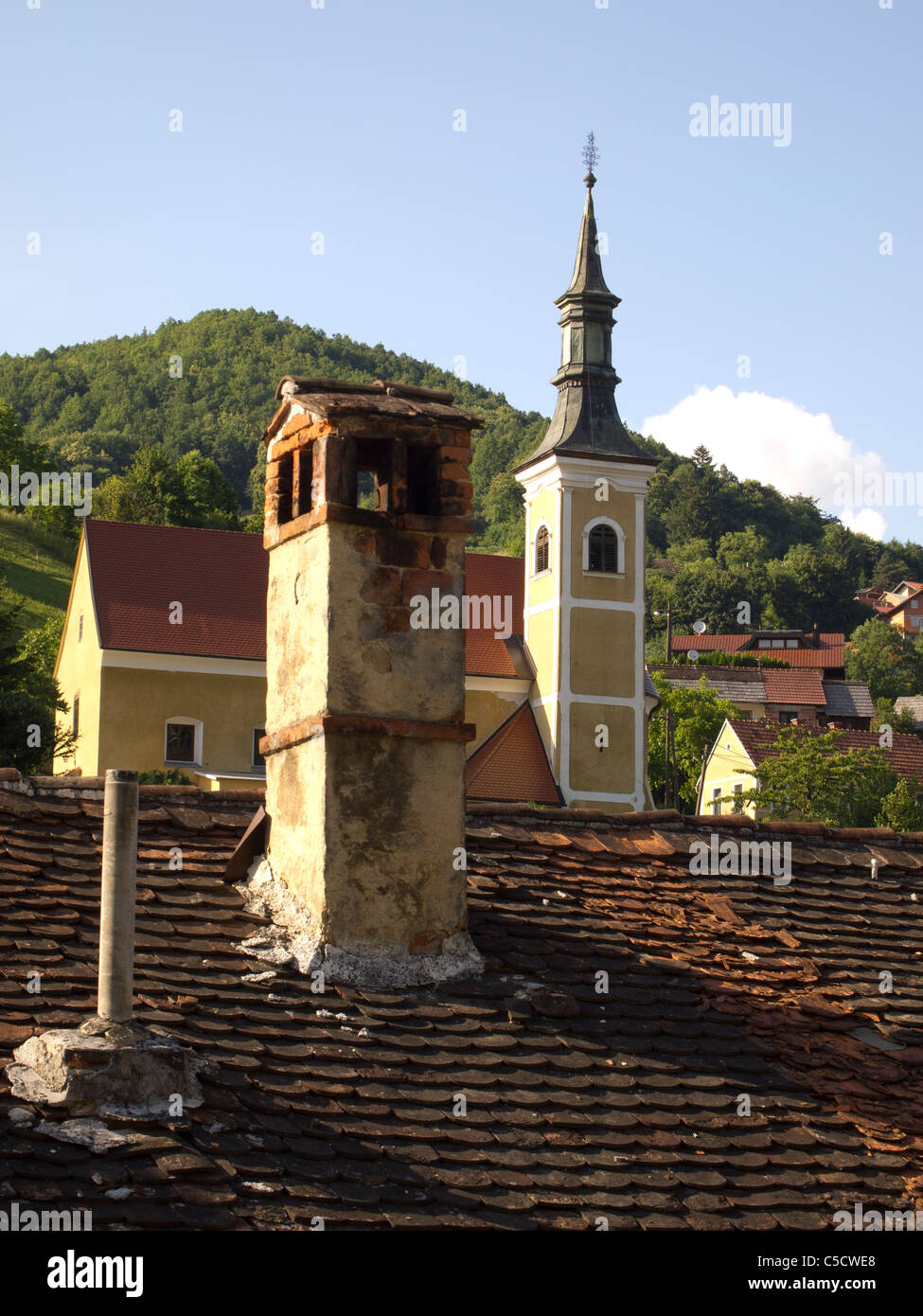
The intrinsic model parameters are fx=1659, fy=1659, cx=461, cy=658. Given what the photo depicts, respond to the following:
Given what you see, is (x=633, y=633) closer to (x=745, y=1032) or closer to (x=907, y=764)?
(x=907, y=764)

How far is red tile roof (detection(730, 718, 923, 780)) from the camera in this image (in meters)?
72.8

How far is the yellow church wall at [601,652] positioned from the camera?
182 feet

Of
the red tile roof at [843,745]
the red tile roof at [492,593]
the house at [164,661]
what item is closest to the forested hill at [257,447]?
the red tile roof at [843,745]

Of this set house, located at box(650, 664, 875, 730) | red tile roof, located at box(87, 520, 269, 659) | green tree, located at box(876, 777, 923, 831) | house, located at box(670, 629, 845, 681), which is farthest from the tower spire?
house, located at box(670, 629, 845, 681)

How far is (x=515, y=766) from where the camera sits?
54.6 metres

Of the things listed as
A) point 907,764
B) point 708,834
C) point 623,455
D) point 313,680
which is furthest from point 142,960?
point 907,764

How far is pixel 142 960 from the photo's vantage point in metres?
8.11

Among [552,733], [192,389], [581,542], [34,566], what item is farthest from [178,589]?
[192,389]

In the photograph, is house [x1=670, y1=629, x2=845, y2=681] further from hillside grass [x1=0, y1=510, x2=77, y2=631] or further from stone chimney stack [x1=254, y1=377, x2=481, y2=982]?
stone chimney stack [x1=254, y1=377, x2=481, y2=982]

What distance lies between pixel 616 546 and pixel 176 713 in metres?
16.6

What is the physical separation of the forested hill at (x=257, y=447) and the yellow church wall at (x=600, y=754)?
51.3 metres

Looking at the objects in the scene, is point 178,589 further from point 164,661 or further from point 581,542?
point 581,542

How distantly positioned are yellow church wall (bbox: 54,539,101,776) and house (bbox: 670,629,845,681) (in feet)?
280

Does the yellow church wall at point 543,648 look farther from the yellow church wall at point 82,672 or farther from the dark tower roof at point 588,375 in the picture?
the yellow church wall at point 82,672
